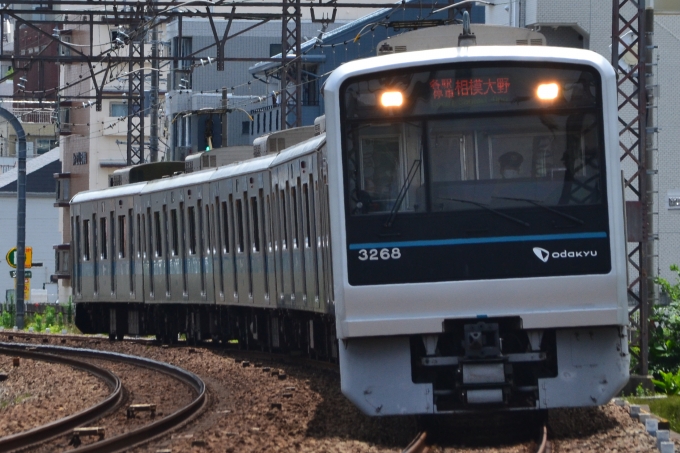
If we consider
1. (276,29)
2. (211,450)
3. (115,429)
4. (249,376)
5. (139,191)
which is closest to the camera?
(211,450)

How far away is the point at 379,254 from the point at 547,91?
1.59 metres

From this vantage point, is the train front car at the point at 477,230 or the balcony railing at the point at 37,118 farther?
the balcony railing at the point at 37,118

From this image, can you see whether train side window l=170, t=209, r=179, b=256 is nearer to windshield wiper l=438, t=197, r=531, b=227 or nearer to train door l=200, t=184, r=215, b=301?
train door l=200, t=184, r=215, b=301

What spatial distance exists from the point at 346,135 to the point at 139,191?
13573mm

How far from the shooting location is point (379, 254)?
358 inches

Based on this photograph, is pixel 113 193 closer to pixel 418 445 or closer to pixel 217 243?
pixel 217 243

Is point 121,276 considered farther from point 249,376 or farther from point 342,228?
point 342,228

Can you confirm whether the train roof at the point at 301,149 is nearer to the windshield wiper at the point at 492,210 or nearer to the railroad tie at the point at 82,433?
the windshield wiper at the point at 492,210

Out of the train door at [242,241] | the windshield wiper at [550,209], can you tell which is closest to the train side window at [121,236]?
the train door at [242,241]

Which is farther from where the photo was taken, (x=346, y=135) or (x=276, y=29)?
(x=276, y=29)

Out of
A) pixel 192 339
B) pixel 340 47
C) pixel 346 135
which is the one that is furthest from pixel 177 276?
pixel 340 47

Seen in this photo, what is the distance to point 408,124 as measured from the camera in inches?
362

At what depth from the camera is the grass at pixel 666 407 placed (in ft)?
36.7

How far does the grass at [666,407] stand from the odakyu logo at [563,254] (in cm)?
254
